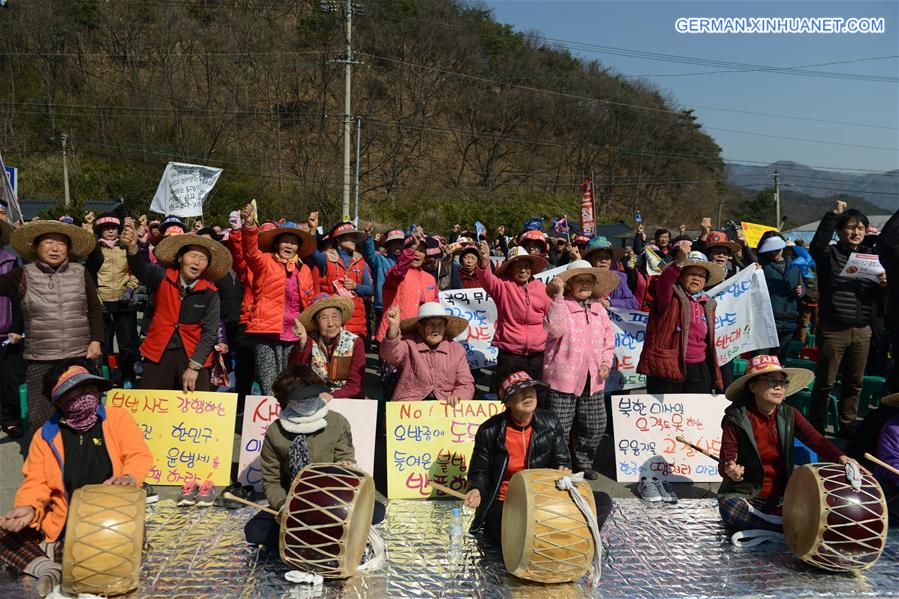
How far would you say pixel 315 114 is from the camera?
47719 mm

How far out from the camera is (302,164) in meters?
45.5

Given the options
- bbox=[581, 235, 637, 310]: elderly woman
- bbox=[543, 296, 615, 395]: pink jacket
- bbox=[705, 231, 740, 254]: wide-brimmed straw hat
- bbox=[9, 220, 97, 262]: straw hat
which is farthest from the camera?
bbox=[581, 235, 637, 310]: elderly woman

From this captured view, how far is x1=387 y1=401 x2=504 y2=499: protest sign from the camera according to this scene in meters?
6.02

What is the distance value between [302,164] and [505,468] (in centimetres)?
4275

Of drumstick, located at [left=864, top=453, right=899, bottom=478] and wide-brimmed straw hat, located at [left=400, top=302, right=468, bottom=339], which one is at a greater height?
wide-brimmed straw hat, located at [left=400, top=302, right=468, bottom=339]

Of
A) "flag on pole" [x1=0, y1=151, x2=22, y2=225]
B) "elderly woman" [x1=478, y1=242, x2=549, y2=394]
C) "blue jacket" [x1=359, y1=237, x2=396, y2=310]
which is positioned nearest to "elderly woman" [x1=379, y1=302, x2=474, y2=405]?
"elderly woman" [x1=478, y1=242, x2=549, y2=394]

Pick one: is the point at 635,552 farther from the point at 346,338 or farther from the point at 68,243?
the point at 68,243

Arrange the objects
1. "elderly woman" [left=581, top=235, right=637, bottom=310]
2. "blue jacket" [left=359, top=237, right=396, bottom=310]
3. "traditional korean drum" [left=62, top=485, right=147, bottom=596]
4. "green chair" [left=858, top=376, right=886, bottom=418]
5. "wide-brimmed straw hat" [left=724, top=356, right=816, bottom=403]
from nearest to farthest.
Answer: "traditional korean drum" [left=62, top=485, right=147, bottom=596], "wide-brimmed straw hat" [left=724, top=356, right=816, bottom=403], "elderly woman" [left=581, top=235, right=637, bottom=310], "green chair" [left=858, top=376, right=886, bottom=418], "blue jacket" [left=359, top=237, right=396, bottom=310]

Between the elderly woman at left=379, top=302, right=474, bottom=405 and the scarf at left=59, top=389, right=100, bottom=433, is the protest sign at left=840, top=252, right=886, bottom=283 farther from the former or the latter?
the scarf at left=59, top=389, right=100, bottom=433

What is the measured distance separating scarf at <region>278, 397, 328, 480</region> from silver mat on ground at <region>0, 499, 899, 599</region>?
2.08 ft

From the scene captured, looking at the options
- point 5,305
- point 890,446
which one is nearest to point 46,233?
point 5,305

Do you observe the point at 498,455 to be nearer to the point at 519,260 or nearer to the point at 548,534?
the point at 548,534

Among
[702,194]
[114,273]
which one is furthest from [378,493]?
[702,194]

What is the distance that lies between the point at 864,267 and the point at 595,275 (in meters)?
2.70
